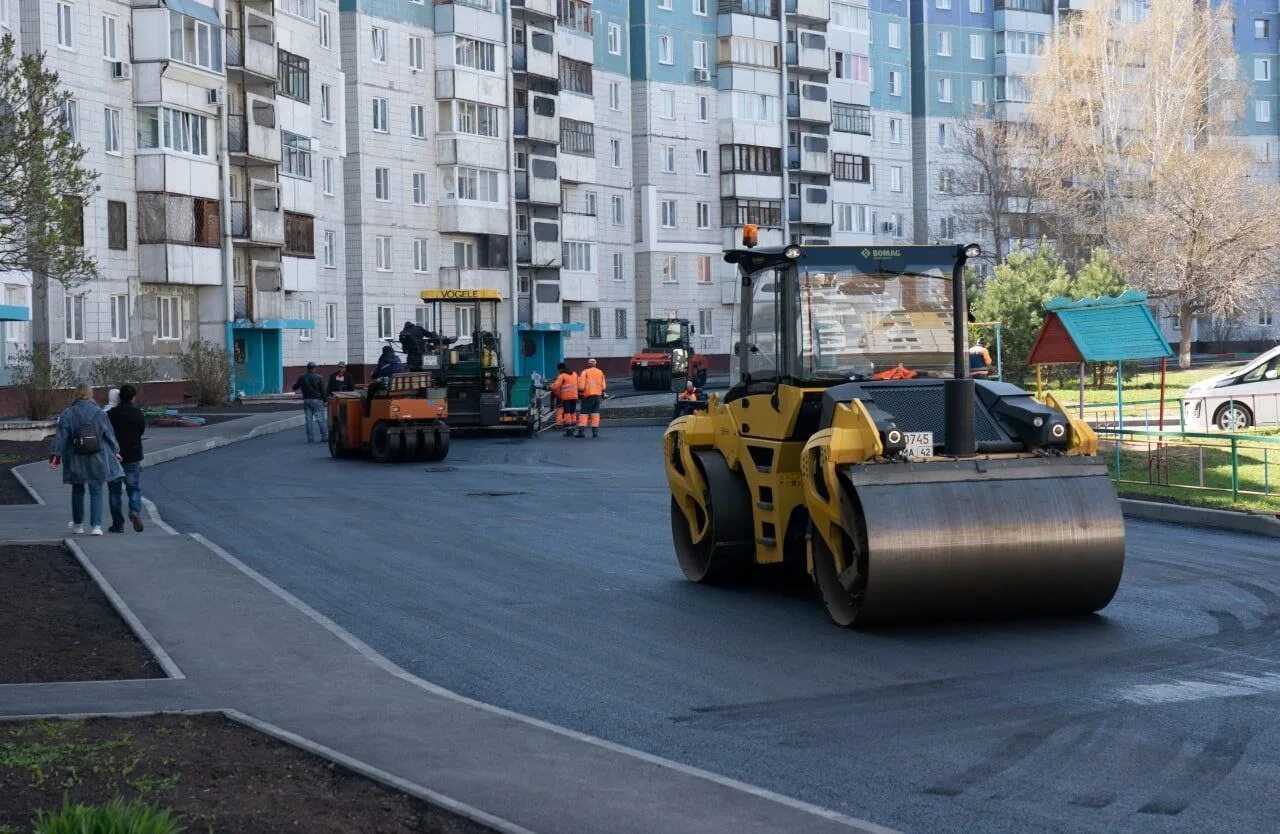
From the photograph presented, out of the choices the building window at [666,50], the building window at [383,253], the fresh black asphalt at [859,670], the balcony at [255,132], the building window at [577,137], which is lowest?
the fresh black asphalt at [859,670]

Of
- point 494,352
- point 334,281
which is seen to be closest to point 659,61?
point 334,281

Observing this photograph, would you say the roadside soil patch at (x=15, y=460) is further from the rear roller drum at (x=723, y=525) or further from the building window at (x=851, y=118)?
the building window at (x=851, y=118)

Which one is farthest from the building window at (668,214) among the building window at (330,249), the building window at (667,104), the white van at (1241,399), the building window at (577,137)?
the white van at (1241,399)

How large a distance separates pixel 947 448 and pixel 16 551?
981 centimetres

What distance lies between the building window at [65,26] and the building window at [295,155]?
1021 cm

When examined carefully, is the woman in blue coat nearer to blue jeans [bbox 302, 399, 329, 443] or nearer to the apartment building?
blue jeans [bbox 302, 399, 329, 443]

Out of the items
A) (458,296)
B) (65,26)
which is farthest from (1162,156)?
(65,26)

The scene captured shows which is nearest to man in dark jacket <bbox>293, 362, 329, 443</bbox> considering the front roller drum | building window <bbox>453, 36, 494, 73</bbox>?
the front roller drum

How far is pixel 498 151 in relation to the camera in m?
71.8

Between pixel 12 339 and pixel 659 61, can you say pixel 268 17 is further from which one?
pixel 659 61

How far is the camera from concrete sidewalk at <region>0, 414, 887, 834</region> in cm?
729

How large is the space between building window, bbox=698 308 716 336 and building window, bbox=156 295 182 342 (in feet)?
105

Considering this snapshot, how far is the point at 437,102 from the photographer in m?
69.9

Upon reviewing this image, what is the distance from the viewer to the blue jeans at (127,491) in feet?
63.4
